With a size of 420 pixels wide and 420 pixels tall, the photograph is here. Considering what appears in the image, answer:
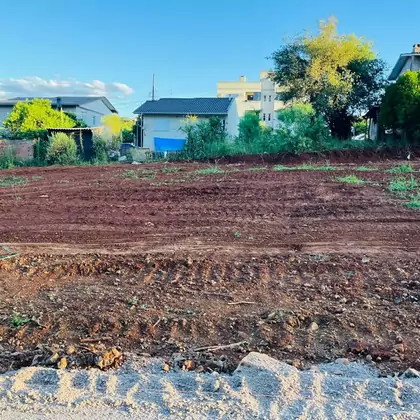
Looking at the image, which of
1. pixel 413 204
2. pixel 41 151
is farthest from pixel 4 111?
pixel 413 204

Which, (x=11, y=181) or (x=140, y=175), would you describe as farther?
(x=140, y=175)

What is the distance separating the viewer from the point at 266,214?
25.2 feet

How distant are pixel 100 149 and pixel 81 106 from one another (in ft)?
68.9

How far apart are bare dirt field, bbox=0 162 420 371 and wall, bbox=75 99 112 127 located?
114 ft

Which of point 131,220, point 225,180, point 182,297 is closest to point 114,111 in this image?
point 225,180

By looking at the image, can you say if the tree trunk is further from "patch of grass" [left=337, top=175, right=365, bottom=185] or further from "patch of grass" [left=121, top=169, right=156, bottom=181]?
"patch of grass" [left=337, top=175, right=365, bottom=185]

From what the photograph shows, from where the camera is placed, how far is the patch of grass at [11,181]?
12750 millimetres

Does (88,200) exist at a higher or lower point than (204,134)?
lower

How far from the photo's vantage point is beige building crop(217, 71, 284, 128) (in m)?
57.5

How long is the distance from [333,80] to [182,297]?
23.6 meters

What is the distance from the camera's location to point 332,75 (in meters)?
25.1

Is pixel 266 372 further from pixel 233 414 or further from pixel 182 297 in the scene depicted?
pixel 182 297

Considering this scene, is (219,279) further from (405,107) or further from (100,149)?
(100,149)

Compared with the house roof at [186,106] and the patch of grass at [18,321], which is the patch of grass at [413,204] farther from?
the house roof at [186,106]
